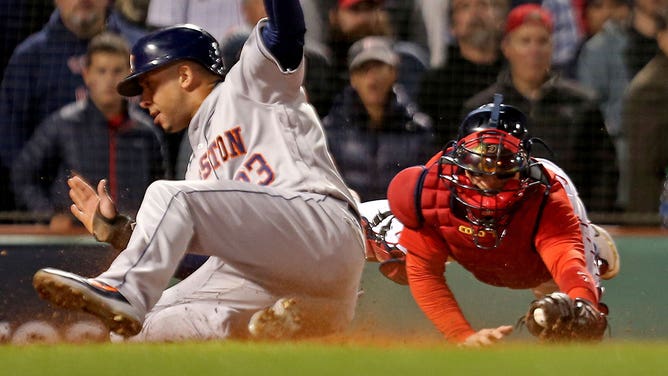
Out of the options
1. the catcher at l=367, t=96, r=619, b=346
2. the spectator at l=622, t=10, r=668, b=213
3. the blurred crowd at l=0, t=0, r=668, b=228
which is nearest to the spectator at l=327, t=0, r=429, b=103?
the blurred crowd at l=0, t=0, r=668, b=228

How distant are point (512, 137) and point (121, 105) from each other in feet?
8.00

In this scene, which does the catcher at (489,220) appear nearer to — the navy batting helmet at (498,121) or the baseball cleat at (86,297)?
the navy batting helmet at (498,121)

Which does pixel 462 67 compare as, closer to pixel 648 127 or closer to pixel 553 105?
pixel 553 105

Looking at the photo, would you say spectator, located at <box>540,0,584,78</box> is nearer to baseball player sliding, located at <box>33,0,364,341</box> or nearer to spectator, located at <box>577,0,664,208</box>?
spectator, located at <box>577,0,664,208</box>

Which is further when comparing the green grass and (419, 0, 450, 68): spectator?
(419, 0, 450, 68): spectator

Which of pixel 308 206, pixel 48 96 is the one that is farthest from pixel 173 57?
pixel 48 96

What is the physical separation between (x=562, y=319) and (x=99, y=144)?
3092 millimetres

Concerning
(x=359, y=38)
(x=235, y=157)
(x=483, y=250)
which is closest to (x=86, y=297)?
(x=235, y=157)

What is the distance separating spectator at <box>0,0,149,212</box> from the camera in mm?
6848

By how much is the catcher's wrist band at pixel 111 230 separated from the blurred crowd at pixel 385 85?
1.42 m

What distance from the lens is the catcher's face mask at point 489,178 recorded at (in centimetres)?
510

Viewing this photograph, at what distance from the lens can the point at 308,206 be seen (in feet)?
15.4

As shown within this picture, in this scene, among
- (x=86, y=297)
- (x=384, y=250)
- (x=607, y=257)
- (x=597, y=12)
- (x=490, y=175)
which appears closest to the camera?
(x=86, y=297)

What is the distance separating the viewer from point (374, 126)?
679cm
